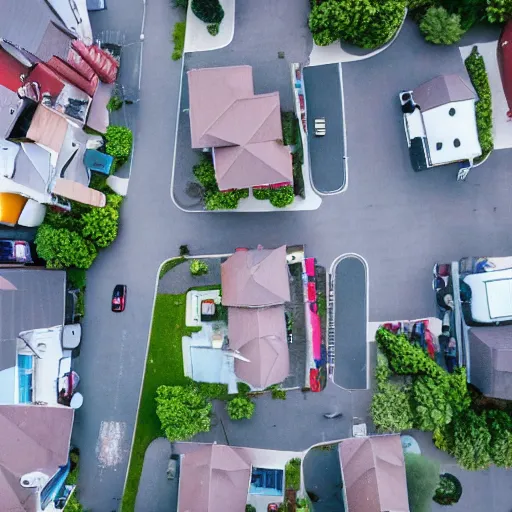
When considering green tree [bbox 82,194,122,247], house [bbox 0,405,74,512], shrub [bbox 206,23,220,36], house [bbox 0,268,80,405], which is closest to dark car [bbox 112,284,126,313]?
house [bbox 0,268,80,405]

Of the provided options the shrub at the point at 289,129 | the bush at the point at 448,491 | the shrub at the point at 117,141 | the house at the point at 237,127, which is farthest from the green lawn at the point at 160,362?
the bush at the point at 448,491

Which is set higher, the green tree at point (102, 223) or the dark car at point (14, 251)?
the green tree at point (102, 223)

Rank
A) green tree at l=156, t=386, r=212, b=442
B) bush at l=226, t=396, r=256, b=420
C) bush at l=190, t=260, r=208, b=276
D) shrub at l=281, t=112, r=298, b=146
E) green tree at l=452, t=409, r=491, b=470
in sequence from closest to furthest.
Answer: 1. green tree at l=452, t=409, r=491, b=470
2. green tree at l=156, t=386, r=212, b=442
3. bush at l=226, t=396, r=256, b=420
4. shrub at l=281, t=112, r=298, b=146
5. bush at l=190, t=260, r=208, b=276

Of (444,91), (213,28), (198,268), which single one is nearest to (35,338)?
(198,268)

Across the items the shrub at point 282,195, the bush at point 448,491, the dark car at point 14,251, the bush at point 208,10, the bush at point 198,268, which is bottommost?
the bush at point 448,491

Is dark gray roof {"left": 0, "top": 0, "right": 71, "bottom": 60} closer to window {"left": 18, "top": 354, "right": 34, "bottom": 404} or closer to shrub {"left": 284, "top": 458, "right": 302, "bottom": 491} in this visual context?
window {"left": 18, "top": 354, "right": 34, "bottom": 404}

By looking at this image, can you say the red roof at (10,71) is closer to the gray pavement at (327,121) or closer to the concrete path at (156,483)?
the gray pavement at (327,121)

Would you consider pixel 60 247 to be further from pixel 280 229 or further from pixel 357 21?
pixel 357 21
